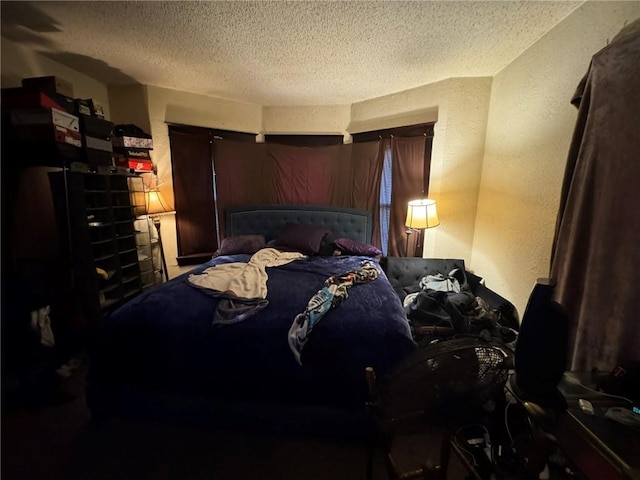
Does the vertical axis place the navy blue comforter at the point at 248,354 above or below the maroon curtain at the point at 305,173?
below

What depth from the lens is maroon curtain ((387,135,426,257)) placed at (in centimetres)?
271

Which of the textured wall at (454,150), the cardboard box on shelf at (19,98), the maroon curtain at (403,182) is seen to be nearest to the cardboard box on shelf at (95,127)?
the cardboard box on shelf at (19,98)

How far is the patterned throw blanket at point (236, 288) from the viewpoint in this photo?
135 cm

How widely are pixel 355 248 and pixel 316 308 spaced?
1.47 metres

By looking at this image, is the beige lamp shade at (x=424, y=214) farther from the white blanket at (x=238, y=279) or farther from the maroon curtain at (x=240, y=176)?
the maroon curtain at (x=240, y=176)

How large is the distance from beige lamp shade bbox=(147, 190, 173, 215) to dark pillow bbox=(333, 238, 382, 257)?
6.50 feet

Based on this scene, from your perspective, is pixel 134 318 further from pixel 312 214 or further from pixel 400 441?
pixel 312 214

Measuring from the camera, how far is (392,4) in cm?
150

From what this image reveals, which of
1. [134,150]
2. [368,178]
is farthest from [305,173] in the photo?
[134,150]

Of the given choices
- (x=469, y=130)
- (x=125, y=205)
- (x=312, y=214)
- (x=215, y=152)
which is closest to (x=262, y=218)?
(x=312, y=214)

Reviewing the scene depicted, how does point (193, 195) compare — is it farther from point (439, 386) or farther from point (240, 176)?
point (439, 386)

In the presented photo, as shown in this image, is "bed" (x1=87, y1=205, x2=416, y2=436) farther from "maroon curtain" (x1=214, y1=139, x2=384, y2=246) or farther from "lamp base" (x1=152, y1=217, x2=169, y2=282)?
"maroon curtain" (x1=214, y1=139, x2=384, y2=246)

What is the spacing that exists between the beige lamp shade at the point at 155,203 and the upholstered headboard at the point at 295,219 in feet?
2.26

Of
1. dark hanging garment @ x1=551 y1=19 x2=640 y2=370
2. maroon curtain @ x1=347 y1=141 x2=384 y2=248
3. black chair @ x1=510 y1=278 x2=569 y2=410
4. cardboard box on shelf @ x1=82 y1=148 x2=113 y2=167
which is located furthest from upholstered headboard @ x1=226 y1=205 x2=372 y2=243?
black chair @ x1=510 y1=278 x2=569 y2=410
